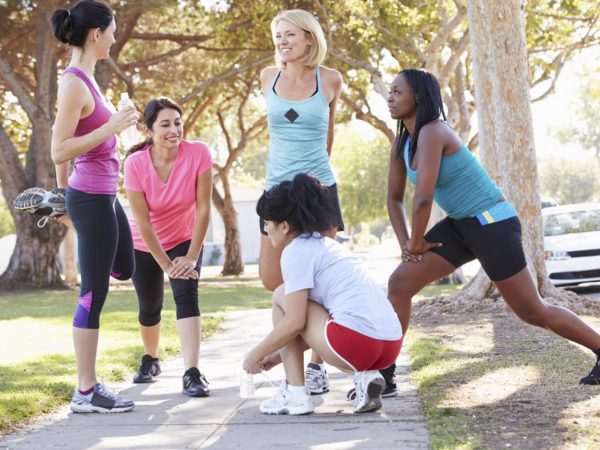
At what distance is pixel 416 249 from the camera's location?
5.54 meters

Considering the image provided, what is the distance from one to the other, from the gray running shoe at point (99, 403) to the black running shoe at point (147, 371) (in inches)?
49.4

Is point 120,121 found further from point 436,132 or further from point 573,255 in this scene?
point 573,255

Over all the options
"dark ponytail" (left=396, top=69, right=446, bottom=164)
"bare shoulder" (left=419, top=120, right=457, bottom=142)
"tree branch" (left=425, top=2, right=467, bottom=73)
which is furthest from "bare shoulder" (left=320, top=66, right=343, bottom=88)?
"tree branch" (left=425, top=2, right=467, bottom=73)

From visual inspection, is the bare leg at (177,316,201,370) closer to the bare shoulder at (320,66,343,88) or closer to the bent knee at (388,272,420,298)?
the bent knee at (388,272,420,298)

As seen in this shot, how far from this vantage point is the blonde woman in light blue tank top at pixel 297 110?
5.87 m

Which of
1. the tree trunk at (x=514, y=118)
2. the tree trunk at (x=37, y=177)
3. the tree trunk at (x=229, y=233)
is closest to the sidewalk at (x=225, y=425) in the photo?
the tree trunk at (x=514, y=118)

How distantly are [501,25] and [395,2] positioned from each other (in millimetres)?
12533

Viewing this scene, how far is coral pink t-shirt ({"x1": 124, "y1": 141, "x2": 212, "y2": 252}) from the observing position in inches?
249

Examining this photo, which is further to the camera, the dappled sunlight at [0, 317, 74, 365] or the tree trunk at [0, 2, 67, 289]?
the tree trunk at [0, 2, 67, 289]

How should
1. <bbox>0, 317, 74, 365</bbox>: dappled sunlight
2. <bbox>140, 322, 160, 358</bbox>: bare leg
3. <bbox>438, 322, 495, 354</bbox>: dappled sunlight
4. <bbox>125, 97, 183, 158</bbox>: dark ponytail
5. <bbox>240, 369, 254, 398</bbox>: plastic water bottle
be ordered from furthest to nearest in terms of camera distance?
<bbox>0, 317, 74, 365</bbox>: dappled sunlight, <bbox>438, 322, 495, 354</bbox>: dappled sunlight, <bbox>140, 322, 160, 358</bbox>: bare leg, <bbox>125, 97, 183, 158</bbox>: dark ponytail, <bbox>240, 369, 254, 398</bbox>: plastic water bottle

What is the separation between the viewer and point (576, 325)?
18.2ft

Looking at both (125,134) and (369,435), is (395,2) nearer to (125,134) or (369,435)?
(125,134)

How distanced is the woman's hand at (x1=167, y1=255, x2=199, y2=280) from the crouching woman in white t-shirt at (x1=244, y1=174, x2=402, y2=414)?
1.13m

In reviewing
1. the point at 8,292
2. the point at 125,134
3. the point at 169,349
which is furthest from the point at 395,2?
the point at 125,134
